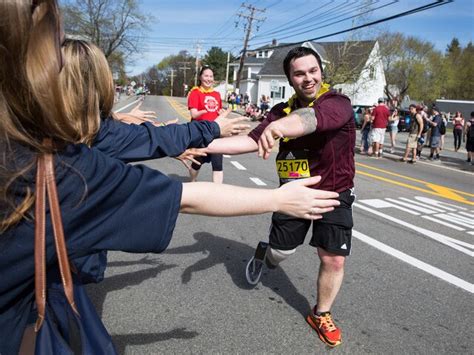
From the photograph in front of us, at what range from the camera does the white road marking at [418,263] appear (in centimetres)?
390

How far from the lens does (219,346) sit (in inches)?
107

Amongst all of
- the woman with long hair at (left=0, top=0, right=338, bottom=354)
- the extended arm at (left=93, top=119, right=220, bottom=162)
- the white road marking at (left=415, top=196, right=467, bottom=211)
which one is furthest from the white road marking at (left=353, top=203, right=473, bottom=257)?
the woman with long hair at (left=0, top=0, right=338, bottom=354)

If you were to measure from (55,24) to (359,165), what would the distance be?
11.8 meters

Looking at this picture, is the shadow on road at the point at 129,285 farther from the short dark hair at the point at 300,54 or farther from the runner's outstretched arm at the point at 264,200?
the short dark hair at the point at 300,54

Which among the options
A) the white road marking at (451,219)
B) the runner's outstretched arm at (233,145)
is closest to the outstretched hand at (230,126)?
the runner's outstretched arm at (233,145)

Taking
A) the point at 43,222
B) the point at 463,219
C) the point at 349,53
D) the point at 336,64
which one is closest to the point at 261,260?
the point at 43,222

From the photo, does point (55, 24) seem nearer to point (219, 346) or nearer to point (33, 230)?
point (33, 230)

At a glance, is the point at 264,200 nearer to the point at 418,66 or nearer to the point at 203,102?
the point at 203,102

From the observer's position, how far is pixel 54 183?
1067 millimetres

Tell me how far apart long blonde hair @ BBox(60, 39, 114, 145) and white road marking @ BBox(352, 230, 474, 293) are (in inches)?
147

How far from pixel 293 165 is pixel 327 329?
1202 millimetres

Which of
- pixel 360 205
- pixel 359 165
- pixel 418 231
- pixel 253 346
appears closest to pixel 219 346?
pixel 253 346

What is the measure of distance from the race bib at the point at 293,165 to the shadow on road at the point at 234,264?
111 cm

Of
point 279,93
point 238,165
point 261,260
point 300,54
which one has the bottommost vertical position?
point 238,165
